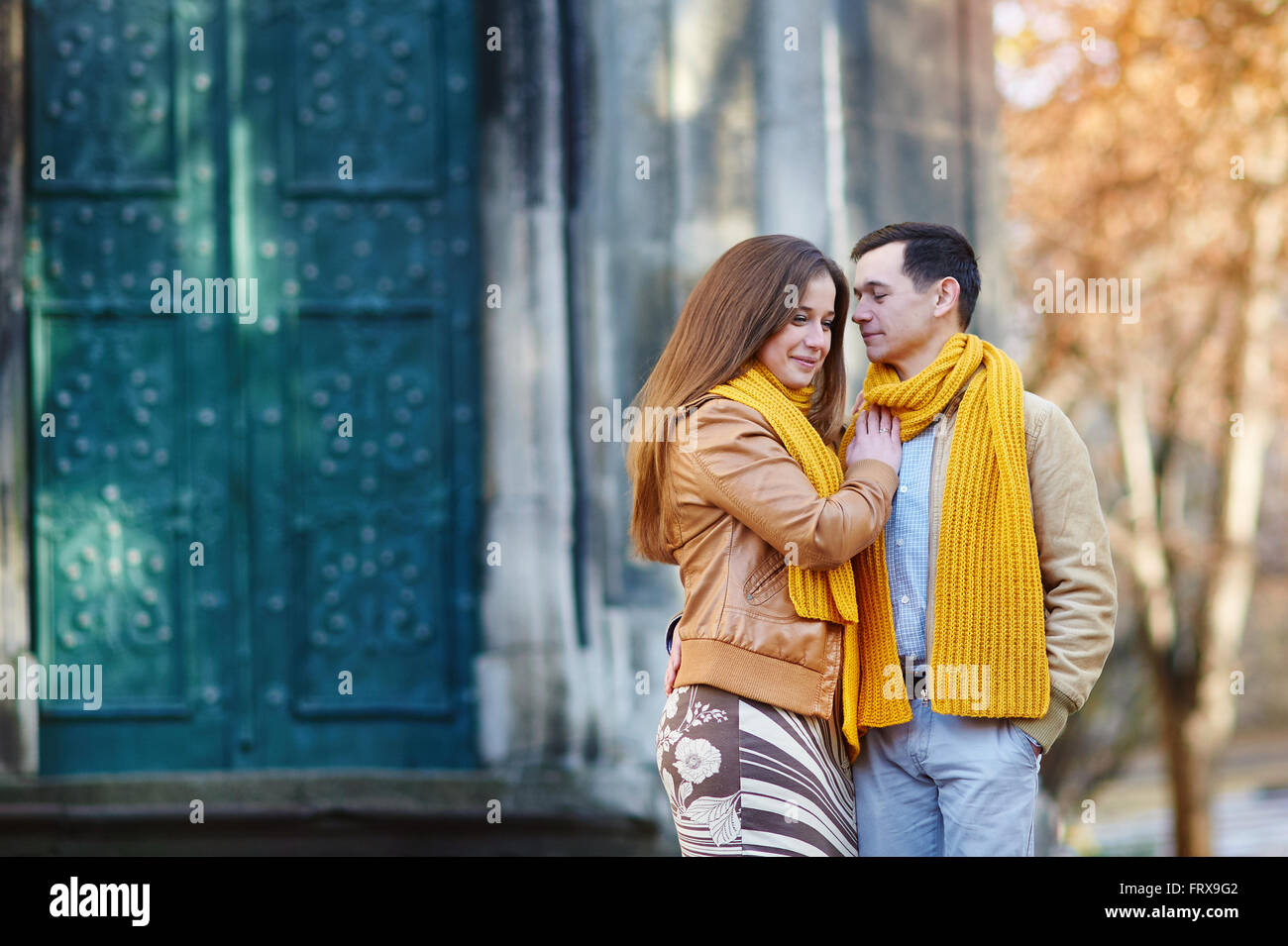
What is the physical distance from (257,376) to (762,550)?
3411 millimetres

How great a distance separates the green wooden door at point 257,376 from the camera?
19.0ft

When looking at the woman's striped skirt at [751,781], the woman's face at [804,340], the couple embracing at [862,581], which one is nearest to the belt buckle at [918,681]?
the couple embracing at [862,581]

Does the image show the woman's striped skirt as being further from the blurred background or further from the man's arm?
the blurred background

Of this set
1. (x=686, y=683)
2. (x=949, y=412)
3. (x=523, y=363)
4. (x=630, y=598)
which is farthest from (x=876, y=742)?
(x=523, y=363)

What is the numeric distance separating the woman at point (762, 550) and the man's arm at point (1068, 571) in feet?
1.21

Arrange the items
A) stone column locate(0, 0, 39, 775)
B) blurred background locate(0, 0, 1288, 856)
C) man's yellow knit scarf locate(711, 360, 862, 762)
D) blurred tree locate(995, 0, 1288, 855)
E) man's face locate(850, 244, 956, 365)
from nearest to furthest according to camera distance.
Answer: man's yellow knit scarf locate(711, 360, 862, 762), man's face locate(850, 244, 956, 365), stone column locate(0, 0, 39, 775), blurred background locate(0, 0, 1288, 856), blurred tree locate(995, 0, 1288, 855)

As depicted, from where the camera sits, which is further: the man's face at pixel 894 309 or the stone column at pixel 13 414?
the stone column at pixel 13 414

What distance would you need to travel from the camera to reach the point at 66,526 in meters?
5.77

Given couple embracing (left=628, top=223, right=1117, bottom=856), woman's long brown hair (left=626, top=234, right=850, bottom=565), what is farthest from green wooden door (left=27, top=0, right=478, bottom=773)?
couple embracing (left=628, top=223, right=1117, bottom=856)

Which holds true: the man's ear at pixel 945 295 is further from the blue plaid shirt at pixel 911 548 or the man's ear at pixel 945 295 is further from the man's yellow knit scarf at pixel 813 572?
the man's yellow knit scarf at pixel 813 572

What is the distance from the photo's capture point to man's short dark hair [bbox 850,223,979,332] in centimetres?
332

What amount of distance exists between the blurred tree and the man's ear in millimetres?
5072

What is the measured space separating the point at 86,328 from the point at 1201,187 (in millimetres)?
7200

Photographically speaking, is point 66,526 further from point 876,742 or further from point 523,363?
point 876,742
